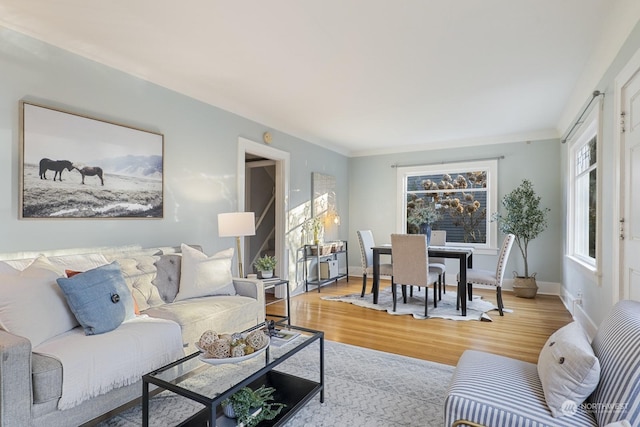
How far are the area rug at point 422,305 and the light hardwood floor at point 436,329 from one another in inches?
5.3

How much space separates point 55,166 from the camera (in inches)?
97.9

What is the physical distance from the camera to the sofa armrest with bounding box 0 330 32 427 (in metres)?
1.39

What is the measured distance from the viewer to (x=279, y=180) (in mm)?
5008

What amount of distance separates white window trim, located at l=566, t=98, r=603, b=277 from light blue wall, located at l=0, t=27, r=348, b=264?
3.63 meters

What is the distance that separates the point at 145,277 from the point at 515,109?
4616 mm

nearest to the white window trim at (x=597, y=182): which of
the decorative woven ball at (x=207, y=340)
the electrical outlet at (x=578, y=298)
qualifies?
the electrical outlet at (x=578, y=298)

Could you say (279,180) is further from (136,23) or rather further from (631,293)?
(631,293)

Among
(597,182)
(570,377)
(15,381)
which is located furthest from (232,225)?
(597,182)

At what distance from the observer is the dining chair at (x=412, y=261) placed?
400cm

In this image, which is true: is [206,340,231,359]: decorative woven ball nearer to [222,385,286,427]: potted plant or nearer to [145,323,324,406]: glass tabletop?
[145,323,324,406]: glass tabletop

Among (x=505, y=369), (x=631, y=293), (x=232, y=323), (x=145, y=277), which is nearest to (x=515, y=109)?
(x=631, y=293)

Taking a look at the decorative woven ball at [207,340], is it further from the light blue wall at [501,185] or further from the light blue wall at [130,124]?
the light blue wall at [501,185]

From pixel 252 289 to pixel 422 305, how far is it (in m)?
2.46

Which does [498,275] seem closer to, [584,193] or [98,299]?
[584,193]
